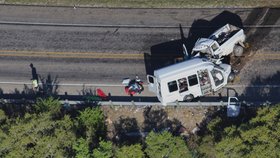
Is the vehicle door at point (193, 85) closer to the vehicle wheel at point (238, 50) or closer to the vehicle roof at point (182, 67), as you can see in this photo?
the vehicle roof at point (182, 67)

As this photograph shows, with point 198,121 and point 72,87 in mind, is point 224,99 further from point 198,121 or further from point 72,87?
point 72,87

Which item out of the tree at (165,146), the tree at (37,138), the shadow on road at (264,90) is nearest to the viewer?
the tree at (165,146)

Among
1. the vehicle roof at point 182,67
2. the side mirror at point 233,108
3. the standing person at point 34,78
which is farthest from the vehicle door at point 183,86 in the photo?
the standing person at point 34,78

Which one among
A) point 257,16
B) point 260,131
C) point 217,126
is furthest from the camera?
point 257,16

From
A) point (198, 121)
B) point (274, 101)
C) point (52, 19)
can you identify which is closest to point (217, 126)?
point (198, 121)

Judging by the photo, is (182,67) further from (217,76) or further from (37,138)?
(37,138)

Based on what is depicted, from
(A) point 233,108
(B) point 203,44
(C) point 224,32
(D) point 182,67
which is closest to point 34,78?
(D) point 182,67
